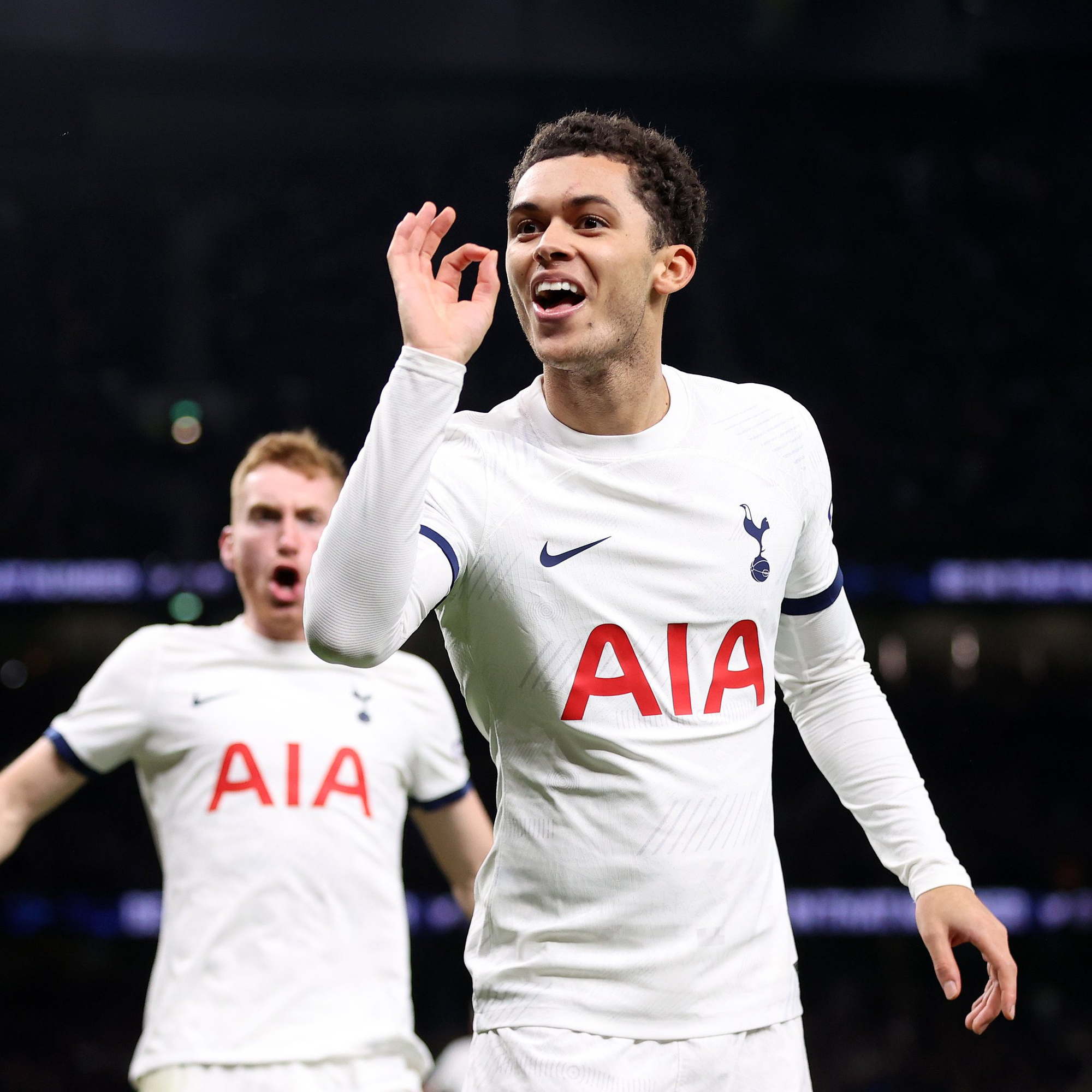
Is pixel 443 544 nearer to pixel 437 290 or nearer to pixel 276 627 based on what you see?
pixel 437 290

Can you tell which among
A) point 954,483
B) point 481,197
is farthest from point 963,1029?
point 481,197

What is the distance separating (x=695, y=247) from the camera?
2102 millimetres

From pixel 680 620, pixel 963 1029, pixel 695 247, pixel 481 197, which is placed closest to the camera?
pixel 680 620

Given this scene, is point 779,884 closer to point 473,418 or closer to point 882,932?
point 473,418

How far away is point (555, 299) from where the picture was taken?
6.00 ft

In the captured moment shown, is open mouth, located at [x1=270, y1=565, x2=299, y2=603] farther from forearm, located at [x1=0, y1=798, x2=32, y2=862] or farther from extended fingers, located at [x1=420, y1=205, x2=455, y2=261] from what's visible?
extended fingers, located at [x1=420, y1=205, x2=455, y2=261]

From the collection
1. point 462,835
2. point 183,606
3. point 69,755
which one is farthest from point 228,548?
point 183,606

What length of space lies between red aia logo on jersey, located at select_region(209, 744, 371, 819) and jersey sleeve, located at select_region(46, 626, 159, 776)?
0.71 ft

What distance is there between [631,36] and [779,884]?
556cm

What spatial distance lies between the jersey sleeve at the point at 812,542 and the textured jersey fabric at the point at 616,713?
9cm

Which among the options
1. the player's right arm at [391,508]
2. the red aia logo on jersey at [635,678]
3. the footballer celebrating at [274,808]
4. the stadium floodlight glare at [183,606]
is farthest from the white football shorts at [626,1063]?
the stadium floodlight glare at [183,606]

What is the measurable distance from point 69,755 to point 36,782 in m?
0.09

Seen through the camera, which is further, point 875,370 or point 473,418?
point 875,370

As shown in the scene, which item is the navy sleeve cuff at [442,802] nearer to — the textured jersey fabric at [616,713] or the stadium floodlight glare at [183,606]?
the textured jersey fabric at [616,713]
